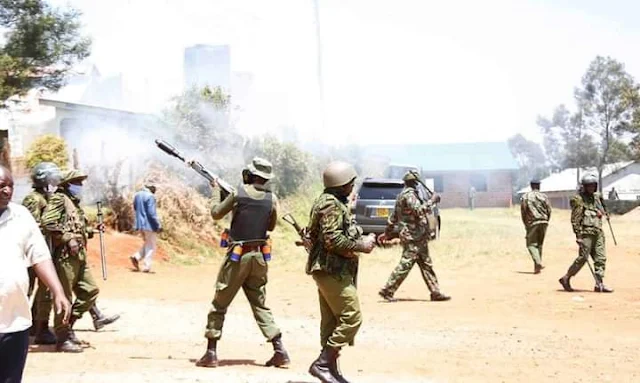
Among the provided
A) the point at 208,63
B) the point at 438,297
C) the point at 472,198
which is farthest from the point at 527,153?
the point at 438,297

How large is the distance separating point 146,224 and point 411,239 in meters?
6.10

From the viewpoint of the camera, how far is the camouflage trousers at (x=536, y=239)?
15.2 meters

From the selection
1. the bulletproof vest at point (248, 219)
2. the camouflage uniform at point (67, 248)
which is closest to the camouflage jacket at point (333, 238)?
the bulletproof vest at point (248, 219)

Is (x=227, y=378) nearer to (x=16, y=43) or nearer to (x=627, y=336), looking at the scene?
(x=627, y=336)

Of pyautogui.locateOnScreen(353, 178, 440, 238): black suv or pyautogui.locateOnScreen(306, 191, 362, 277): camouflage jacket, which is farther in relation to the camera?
pyautogui.locateOnScreen(353, 178, 440, 238): black suv

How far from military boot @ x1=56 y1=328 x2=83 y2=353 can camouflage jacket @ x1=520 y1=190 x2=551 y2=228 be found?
9.78m

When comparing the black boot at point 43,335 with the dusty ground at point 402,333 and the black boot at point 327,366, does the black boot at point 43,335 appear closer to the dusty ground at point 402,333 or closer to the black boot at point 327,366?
the dusty ground at point 402,333

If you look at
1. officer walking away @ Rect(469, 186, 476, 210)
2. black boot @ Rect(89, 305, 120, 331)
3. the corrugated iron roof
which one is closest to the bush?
black boot @ Rect(89, 305, 120, 331)

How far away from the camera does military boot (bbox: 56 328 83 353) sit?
780 centimetres

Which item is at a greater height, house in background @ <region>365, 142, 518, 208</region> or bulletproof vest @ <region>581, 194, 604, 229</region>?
bulletproof vest @ <region>581, 194, 604, 229</region>

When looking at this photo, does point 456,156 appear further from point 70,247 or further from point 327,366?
point 327,366

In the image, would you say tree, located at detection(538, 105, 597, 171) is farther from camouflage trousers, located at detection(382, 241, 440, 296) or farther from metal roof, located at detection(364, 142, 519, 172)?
camouflage trousers, located at detection(382, 241, 440, 296)

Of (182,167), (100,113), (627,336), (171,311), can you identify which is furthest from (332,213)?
(100,113)

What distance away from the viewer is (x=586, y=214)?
11969 mm
